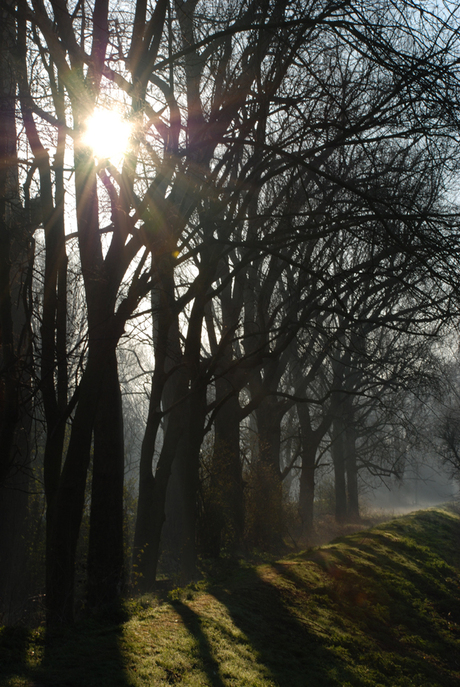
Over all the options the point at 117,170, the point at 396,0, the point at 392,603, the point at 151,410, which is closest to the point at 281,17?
the point at 396,0

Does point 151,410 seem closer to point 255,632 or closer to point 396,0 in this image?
point 255,632

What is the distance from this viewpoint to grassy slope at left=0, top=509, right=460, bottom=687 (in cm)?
345

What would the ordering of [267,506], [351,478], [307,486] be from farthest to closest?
[351,478] → [307,486] → [267,506]

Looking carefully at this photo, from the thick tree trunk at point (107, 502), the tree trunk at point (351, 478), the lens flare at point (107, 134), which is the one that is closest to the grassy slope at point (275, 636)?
the thick tree trunk at point (107, 502)

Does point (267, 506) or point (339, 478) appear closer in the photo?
point (267, 506)

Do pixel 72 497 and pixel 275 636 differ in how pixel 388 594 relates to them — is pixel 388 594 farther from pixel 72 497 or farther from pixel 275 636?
pixel 72 497

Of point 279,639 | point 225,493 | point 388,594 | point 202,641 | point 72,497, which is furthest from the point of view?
point 225,493

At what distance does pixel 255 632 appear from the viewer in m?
4.81

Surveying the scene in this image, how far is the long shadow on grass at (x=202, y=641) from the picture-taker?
11.9ft

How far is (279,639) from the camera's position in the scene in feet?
15.8

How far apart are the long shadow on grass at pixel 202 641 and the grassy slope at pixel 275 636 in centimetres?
1

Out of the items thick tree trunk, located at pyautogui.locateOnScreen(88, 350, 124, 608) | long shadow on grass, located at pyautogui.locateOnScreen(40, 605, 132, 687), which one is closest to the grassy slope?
long shadow on grass, located at pyautogui.locateOnScreen(40, 605, 132, 687)

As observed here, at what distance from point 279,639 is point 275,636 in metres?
0.06

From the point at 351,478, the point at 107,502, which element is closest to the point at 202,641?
the point at 107,502
